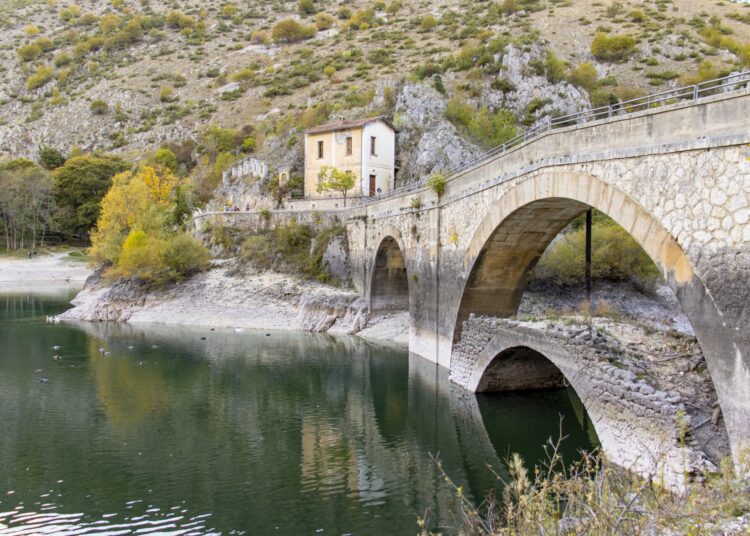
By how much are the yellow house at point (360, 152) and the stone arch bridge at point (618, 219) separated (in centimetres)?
2090

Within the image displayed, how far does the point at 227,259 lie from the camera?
46.6 m

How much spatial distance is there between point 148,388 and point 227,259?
22.9m

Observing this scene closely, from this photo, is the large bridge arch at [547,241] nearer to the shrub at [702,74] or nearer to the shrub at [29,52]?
the shrub at [702,74]

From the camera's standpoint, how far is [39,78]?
371ft

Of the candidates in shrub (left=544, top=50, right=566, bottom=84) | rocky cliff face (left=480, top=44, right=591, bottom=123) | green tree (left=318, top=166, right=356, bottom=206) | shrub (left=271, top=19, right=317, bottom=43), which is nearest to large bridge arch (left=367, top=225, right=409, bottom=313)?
green tree (left=318, top=166, right=356, bottom=206)

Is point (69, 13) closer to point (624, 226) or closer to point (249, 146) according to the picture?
point (249, 146)

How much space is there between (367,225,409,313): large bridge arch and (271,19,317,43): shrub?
8937cm

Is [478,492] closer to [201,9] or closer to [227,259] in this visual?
[227,259]

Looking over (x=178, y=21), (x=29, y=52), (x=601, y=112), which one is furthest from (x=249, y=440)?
(x=178, y=21)

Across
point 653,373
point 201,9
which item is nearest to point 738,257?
point 653,373

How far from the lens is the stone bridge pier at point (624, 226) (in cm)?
1074

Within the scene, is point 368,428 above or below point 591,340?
below

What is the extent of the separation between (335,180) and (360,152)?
2989 millimetres

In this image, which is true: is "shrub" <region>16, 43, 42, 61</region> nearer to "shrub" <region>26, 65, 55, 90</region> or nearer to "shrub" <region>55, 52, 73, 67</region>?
"shrub" <region>55, 52, 73, 67</region>
